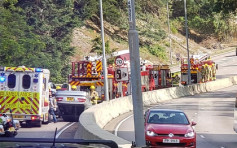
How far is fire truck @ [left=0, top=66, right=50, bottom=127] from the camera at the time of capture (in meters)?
26.5

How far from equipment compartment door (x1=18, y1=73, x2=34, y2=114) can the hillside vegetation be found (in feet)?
89.6

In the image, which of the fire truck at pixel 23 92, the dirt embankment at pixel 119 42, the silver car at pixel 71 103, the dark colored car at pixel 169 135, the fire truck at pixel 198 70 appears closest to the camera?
the dark colored car at pixel 169 135

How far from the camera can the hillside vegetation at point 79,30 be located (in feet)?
185

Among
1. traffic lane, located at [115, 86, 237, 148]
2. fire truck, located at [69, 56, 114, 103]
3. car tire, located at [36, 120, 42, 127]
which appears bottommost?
traffic lane, located at [115, 86, 237, 148]

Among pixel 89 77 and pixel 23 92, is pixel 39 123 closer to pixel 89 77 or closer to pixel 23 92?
pixel 23 92

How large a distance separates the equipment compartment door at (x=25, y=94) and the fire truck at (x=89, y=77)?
11.5m

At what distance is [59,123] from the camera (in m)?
29.2

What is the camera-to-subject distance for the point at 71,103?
95.0ft

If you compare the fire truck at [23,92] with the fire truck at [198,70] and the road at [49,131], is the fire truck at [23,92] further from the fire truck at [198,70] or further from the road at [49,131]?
the fire truck at [198,70]

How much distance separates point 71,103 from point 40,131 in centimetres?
416

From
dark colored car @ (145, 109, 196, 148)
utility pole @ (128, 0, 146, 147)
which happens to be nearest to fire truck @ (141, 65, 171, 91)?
dark colored car @ (145, 109, 196, 148)

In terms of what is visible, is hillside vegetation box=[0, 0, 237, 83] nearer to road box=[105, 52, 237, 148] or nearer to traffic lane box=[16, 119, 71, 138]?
road box=[105, 52, 237, 148]

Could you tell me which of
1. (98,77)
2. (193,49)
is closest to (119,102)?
(98,77)

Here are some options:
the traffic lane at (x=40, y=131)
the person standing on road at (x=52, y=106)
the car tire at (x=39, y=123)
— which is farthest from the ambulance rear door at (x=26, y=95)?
the person standing on road at (x=52, y=106)
